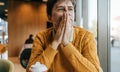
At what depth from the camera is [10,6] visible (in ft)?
30.6

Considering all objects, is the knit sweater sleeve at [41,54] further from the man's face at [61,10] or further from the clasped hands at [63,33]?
the man's face at [61,10]

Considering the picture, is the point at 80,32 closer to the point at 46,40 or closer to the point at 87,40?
the point at 87,40

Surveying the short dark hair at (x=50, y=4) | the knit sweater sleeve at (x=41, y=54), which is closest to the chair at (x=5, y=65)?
the knit sweater sleeve at (x=41, y=54)

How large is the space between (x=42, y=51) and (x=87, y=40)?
0.32m

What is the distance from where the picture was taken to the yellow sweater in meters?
1.23

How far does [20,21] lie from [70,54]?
331 inches

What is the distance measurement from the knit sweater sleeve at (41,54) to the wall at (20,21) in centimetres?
793

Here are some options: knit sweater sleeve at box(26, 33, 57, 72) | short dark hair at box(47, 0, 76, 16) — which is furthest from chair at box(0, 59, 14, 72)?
short dark hair at box(47, 0, 76, 16)

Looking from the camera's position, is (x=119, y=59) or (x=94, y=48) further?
(x=119, y=59)

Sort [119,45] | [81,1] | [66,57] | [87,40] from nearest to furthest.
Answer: [66,57] < [87,40] < [119,45] < [81,1]

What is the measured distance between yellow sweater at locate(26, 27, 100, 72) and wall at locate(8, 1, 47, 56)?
795 centimetres

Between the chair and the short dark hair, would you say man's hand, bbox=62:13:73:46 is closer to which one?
the short dark hair

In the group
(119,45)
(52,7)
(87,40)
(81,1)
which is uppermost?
(81,1)

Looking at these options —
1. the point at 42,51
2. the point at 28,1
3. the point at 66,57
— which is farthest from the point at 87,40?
the point at 28,1
